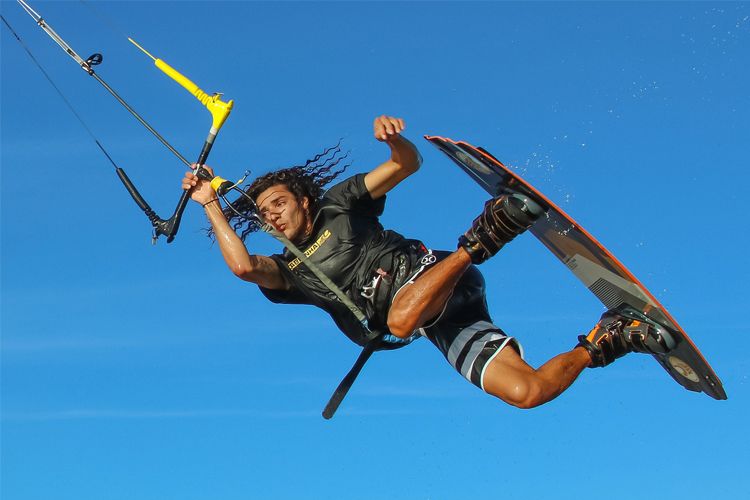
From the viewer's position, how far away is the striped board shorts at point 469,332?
916cm

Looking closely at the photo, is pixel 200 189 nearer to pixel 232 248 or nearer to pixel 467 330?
pixel 232 248

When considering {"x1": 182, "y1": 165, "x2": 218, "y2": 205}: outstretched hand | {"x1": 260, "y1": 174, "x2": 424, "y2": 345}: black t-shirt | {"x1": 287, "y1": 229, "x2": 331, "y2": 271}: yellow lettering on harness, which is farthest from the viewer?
{"x1": 287, "y1": 229, "x2": 331, "y2": 271}: yellow lettering on harness

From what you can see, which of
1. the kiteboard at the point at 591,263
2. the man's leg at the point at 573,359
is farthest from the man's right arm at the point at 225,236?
the man's leg at the point at 573,359

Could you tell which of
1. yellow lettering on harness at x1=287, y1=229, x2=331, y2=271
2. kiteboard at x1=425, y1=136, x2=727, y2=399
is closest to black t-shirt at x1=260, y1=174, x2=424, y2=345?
yellow lettering on harness at x1=287, y1=229, x2=331, y2=271

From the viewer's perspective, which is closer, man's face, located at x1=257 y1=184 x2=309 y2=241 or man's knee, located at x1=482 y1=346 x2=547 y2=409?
man's knee, located at x1=482 y1=346 x2=547 y2=409

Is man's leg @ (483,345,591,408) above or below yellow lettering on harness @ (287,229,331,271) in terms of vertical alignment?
below

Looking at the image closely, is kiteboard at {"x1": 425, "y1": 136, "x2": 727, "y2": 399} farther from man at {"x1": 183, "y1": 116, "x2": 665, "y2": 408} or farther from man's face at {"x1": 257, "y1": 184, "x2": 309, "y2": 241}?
man's face at {"x1": 257, "y1": 184, "x2": 309, "y2": 241}

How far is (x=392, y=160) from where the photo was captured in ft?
30.7

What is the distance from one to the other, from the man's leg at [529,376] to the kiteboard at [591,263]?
624 mm

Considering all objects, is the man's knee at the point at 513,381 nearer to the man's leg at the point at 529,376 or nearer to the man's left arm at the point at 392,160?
the man's leg at the point at 529,376

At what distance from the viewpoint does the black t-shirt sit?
369 inches

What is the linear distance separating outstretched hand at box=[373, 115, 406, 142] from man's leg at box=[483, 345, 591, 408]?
6.02 feet

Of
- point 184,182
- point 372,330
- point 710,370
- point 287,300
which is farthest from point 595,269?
point 184,182

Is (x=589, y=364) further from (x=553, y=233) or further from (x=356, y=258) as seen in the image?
(x=356, y=258)
